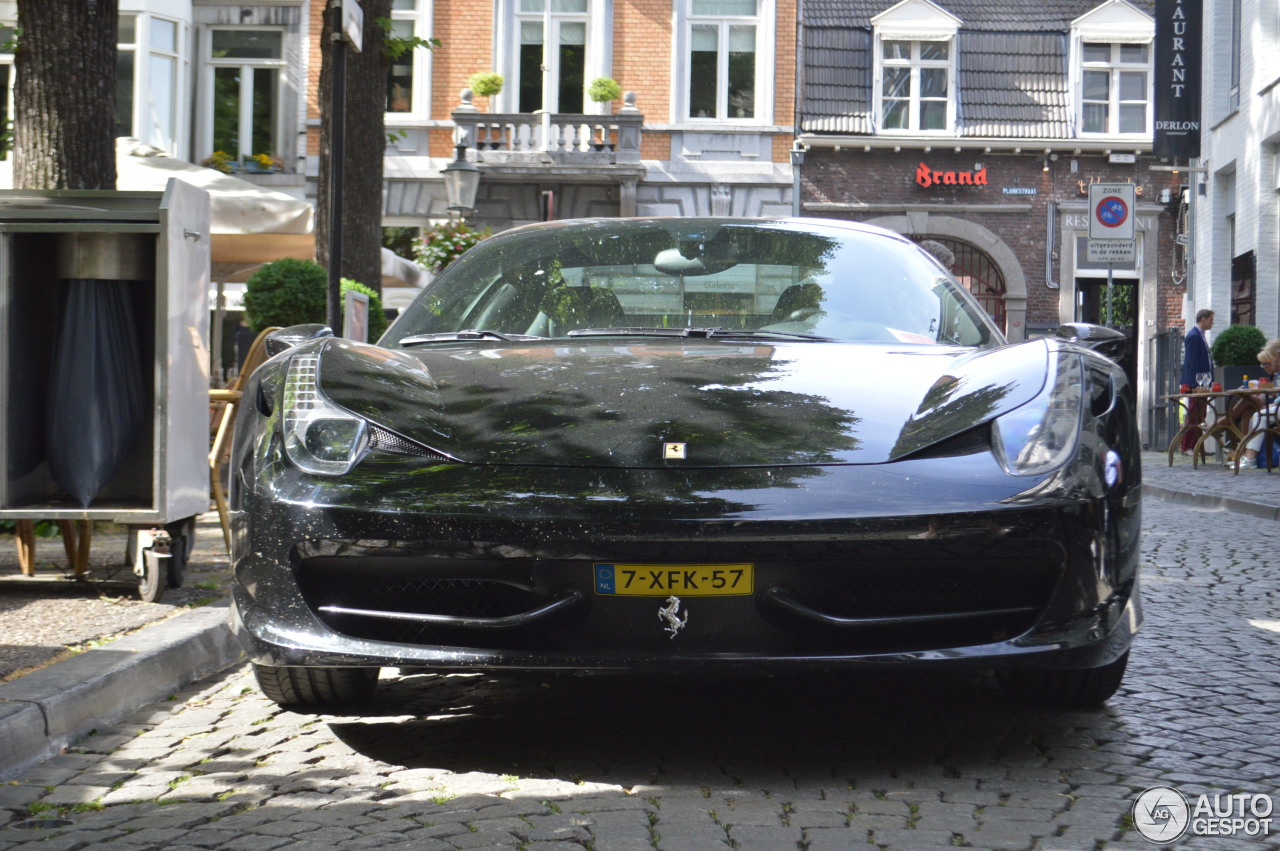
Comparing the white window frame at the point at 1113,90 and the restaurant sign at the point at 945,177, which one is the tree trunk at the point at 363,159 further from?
the white window frame at the point at 1113,90

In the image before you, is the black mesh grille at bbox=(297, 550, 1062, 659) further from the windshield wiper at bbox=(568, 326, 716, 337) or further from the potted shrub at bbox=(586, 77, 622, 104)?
the potted shrub at bbox=(586, 77, 622, 104)

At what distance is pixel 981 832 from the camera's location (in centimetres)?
293

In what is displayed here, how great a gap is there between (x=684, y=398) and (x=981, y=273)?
27.1 metres

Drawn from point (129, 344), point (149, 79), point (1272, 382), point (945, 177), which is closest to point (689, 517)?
point (129, 344)

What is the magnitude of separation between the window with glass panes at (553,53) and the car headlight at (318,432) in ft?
81.1

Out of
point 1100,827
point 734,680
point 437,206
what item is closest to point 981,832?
point 1100,827

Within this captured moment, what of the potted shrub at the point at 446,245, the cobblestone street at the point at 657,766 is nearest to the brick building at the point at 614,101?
the potted shrub at the point at 446,245

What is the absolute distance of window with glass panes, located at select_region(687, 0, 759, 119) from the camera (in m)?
27.9

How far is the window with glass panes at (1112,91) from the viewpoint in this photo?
95.5ft

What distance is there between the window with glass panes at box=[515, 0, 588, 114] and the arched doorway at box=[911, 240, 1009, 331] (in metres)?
7.19

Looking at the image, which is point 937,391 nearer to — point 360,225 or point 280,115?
point 360,225

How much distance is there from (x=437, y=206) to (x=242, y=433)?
2447 centimetres

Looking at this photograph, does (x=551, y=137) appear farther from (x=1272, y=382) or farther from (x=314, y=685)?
(x=314, y=685)

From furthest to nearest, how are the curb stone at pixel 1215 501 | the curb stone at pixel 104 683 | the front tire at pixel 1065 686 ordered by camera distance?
the curb stone at pixel 1215 501 < the front tire at pixel 1065 686 < the curb stone at pixel 104 683
